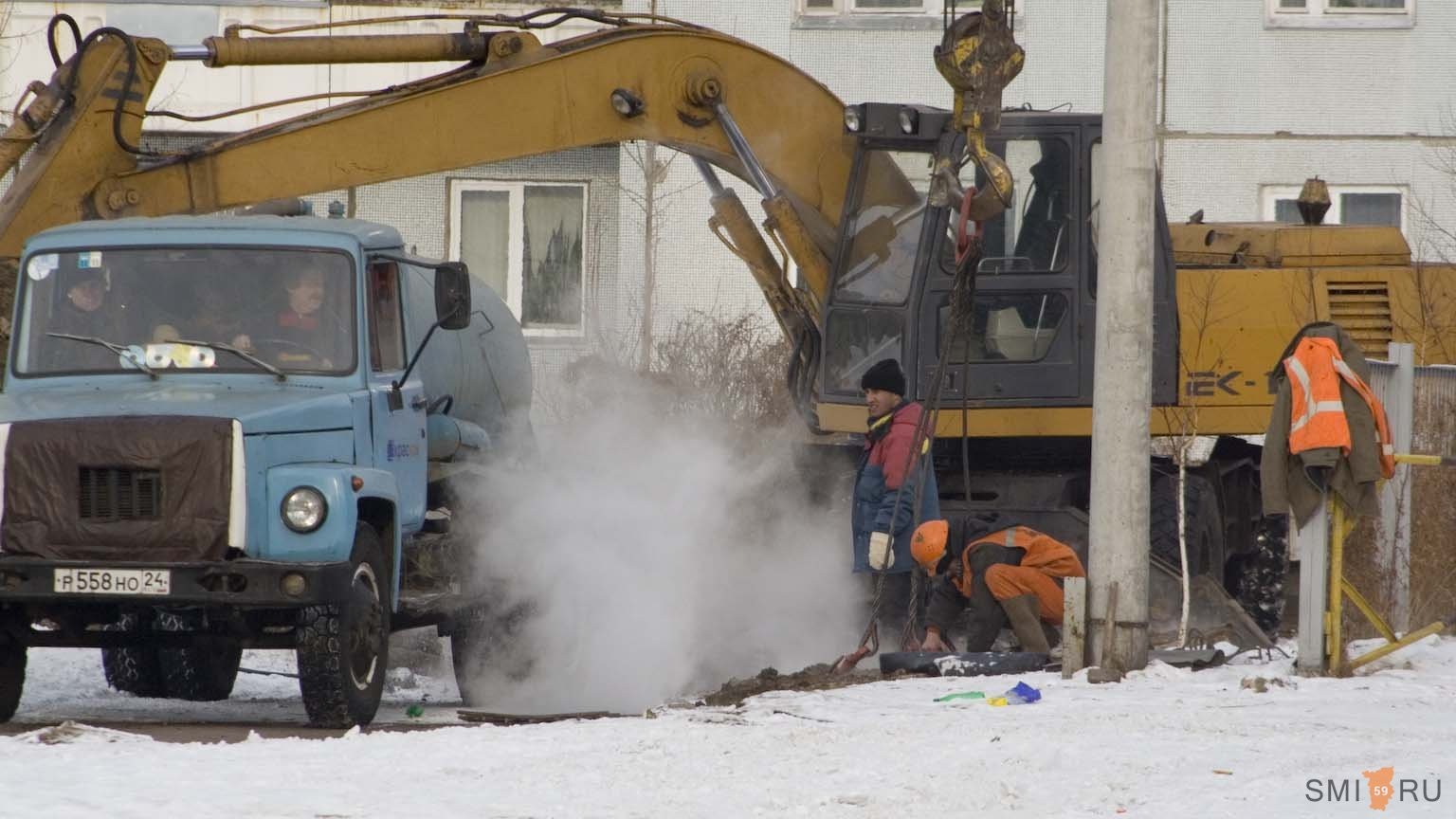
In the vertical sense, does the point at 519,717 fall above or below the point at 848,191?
below

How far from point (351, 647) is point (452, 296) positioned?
1925mm

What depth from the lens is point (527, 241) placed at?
23250mm

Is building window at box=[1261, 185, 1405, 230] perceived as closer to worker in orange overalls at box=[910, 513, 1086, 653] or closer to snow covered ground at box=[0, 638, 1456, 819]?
worker in orange overalls at box=[910, 513, 1086, 653]

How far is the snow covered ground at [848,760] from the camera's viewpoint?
279 inches

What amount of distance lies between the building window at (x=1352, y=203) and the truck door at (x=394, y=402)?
510 inches

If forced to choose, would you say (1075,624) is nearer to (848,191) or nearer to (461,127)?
(848,191)

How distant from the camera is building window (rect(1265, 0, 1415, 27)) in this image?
859 inches

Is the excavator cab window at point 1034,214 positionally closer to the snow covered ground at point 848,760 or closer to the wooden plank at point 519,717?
the snow covered ground at point 848,760

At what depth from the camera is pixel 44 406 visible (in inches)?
386

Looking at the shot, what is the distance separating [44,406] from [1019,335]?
5.74 meters

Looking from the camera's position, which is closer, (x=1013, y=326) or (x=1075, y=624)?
(x=1075, y=624)

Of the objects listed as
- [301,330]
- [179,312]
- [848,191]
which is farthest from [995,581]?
[179,312]

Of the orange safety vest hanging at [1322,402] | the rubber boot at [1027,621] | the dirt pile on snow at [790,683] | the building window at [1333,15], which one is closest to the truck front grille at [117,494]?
the dirt pile on snow at [790,683]

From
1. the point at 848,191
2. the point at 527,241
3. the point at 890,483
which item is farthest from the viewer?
the point at 527,241
